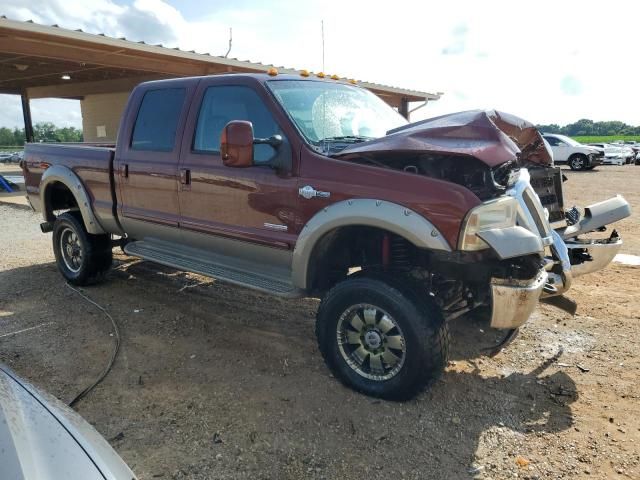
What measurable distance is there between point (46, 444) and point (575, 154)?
24.8 meters

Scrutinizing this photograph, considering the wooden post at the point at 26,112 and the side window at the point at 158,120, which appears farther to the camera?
the wooden post at the point at 26,112

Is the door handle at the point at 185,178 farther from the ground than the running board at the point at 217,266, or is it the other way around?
the door handle at the point at 185,178

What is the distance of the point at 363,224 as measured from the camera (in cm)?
327

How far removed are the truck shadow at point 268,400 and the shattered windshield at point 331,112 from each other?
1673 millimetres

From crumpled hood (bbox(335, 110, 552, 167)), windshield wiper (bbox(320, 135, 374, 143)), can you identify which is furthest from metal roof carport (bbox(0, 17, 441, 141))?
crumpled hood (bbox(335, 110, 552, 167))

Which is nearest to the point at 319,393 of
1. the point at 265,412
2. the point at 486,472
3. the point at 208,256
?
the point at 265,412

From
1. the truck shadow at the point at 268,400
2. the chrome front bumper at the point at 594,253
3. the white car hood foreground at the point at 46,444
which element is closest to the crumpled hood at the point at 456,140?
the chrome front bumper at the point at 594,253

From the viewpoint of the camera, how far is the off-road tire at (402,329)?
3107 millimetres

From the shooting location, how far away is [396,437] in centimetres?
298

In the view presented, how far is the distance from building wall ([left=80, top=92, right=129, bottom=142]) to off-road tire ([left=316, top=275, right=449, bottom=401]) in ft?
55.4

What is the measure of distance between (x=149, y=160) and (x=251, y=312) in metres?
1.66

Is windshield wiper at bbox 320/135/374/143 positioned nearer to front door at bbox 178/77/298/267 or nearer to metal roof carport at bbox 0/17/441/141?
front door at bbox 178/77/298/267

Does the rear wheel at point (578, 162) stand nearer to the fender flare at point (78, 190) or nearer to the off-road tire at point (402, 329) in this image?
the fender flare at point (78, 190)

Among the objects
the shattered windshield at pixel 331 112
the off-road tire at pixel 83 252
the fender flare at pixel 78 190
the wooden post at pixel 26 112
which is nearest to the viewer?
the shattered windshield at pixel 331 112
